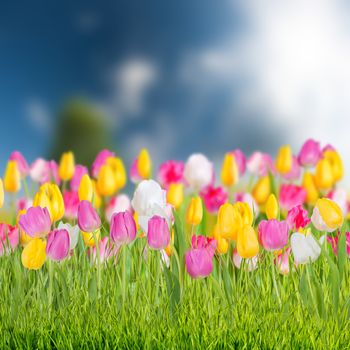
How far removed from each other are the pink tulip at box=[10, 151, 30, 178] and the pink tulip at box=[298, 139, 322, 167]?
212cm

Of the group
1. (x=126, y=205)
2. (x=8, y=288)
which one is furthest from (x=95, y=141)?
(x=8, y=288)

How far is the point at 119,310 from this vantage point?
11.6 feet

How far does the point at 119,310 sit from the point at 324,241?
1148 mm

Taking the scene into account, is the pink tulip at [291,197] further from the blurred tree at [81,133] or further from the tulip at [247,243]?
the blurred tree at [81,133]

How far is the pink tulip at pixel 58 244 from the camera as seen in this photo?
11.5 feet

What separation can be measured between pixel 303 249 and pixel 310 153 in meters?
2.44

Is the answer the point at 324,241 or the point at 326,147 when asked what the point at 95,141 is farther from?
the point at 324,241

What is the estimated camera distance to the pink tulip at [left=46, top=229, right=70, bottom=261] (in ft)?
11.5

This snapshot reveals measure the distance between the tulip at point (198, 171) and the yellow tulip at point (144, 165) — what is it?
35cm

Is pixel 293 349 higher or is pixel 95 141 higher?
pixel 95 141

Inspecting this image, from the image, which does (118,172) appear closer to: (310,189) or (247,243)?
(310,189)

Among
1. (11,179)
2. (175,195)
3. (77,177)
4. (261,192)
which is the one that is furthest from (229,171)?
(11,179)

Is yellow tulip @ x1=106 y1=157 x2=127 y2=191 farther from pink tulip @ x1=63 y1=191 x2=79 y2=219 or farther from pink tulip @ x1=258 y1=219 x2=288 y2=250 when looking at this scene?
pink tulip @ x1=258 y1=219 x2=288 y2=250

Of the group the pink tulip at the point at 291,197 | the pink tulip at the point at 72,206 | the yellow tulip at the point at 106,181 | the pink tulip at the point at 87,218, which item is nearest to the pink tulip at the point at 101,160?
the yellow tulip at the point at 106,181
